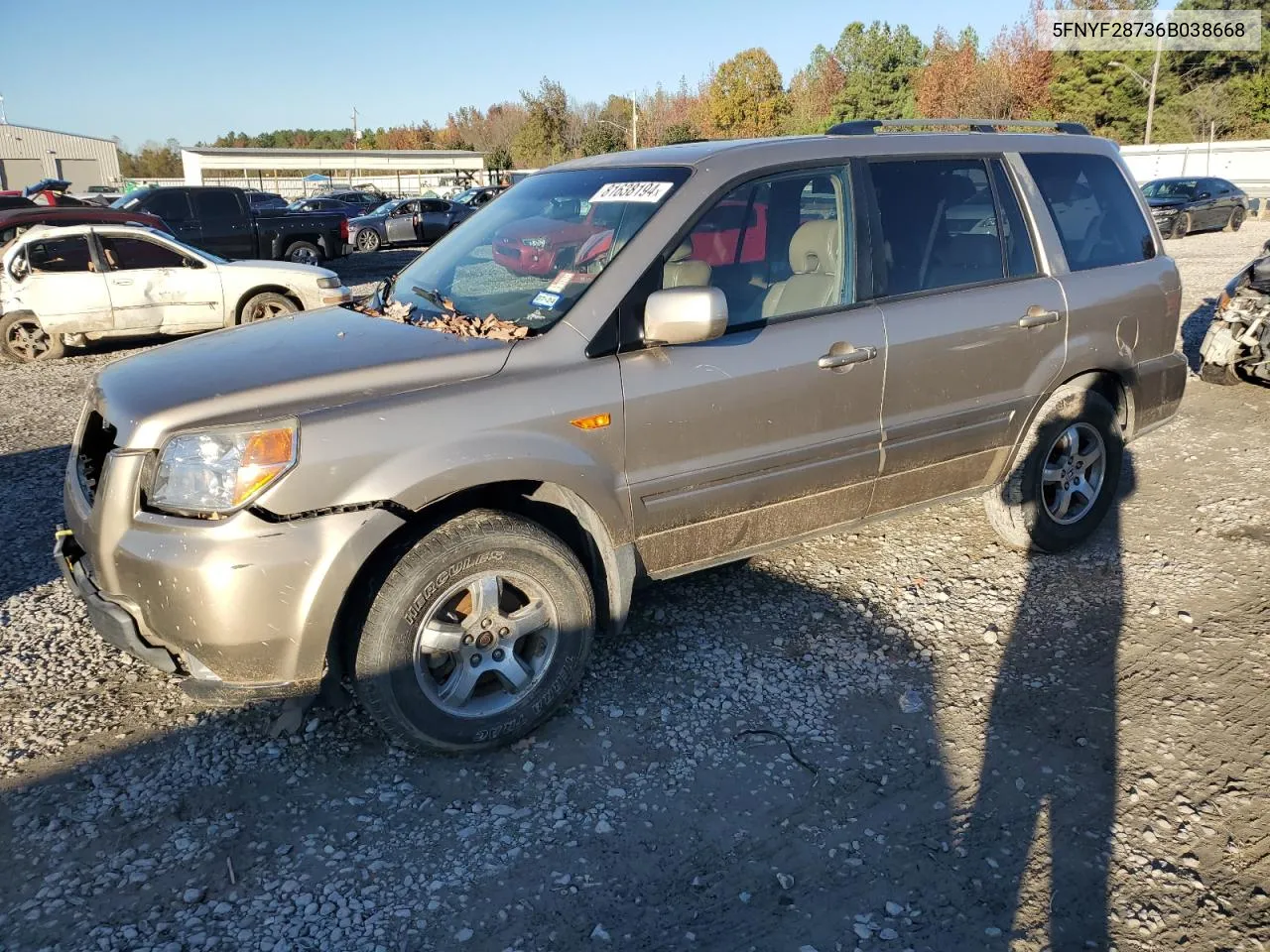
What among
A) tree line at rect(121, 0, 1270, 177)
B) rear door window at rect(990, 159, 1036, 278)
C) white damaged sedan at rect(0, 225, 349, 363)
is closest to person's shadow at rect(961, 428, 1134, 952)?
rear door window at rect(990, 159, 1036, 278)

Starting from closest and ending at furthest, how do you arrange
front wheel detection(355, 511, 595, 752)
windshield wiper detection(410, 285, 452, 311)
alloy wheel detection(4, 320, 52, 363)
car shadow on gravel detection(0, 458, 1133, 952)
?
car shadow on gravel detection(0, 458, 1133, 952) < front wheel detection(355, 511, 595, 752) < windshield wiper detection(410, 285, 452, 311) < alloy wheel detection(4, 320, 52, 363)

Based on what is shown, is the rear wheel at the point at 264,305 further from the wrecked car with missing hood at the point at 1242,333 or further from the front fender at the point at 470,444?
the wrecked car with missing hood at the point at 1242,333

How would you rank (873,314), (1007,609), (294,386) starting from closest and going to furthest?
(294,386)
(873,314)
(1007,609)

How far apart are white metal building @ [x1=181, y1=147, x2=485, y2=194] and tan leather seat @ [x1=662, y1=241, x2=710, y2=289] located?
169 ft

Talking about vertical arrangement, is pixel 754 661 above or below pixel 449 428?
below

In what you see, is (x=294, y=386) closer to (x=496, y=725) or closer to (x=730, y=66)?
(x=496, y=725)

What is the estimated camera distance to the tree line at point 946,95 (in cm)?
5122

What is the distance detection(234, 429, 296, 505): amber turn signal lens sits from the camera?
109 inches

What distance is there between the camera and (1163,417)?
16.5ft

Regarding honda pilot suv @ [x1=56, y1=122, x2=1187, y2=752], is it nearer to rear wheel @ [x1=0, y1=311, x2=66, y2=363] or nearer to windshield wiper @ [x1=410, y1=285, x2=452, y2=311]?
windshield wiper @ [x1=410, y1=285, x2=452, y2=311]

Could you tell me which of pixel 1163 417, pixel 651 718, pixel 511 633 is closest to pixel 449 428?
pixel 511 633

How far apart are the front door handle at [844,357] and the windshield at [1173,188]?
2581 centimetres

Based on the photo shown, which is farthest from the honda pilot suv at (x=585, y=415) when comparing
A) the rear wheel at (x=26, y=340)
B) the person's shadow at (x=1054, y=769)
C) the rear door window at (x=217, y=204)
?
the rear door window at (x=217, y=204)

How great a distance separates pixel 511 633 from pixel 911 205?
2468 mm
